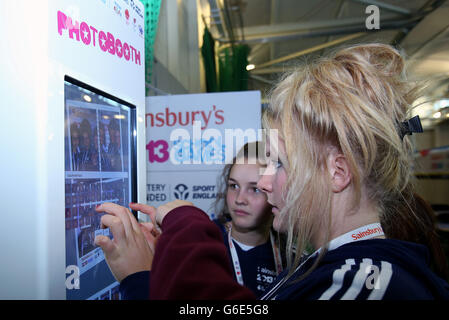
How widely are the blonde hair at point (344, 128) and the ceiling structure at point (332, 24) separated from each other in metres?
1.88

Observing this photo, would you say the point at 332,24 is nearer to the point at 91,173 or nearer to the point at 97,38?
the point at 97,38

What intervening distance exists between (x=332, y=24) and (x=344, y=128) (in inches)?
134

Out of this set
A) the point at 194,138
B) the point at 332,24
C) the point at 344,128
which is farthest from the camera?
the point at 332,24

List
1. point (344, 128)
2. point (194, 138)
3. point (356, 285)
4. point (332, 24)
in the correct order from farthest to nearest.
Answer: point (332, 24) < point (194, 138) < point (344, 128) < point (356, 285)

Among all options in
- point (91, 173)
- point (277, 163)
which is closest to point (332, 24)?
point (277, 163)

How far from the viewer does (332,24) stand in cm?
341

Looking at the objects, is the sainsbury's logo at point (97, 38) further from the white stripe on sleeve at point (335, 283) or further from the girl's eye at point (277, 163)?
the white stripe on sleeve at point (335, 283)

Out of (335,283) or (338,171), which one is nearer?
(335,283)

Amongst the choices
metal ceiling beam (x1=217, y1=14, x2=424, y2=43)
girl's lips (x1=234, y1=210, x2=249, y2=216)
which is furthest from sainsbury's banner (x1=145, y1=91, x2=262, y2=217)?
metal ceiling beam (x1=217, y1=14, x2=424, y2=43)

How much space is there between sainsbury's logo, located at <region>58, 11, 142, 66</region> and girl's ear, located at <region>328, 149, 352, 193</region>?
58 centimetres

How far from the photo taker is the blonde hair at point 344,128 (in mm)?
573

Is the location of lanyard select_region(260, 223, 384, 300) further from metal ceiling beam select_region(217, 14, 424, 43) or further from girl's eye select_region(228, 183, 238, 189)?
metal ceiling beam select_region(217, 14, 424, 43)

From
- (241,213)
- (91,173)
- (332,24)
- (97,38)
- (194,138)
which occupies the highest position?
(332,24)

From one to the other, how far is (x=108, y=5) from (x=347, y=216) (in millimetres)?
745
